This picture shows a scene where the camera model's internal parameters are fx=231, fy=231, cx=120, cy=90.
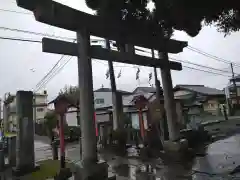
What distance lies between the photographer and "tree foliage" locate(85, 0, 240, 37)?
538 cm

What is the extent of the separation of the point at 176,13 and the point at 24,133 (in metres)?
8.46

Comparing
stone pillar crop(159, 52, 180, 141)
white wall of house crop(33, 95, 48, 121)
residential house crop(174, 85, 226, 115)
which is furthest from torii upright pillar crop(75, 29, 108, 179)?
white wall of house crop(33, 95, 48, 121)

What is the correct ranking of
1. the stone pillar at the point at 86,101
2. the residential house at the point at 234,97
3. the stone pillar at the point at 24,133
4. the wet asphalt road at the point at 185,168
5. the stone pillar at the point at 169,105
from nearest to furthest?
the stone pillar at the point at 86,101, the wet asphalt road at the point at 185,168, the stone pillar at the point at 169,105, the stone pillar at the point at 24,133, the residential house at the point at 234,97

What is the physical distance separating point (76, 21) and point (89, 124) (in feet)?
10.5

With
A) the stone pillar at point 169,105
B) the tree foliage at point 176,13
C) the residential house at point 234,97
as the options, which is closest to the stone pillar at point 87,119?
the tree foliage at point 176,13

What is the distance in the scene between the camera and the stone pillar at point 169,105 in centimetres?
1021

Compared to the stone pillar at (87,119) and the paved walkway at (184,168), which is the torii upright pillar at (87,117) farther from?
the paved walkway at (184,168)

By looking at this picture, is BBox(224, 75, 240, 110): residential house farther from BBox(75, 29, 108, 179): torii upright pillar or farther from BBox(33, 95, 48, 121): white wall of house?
BBox(33, 95, 48, 121): white wall of house

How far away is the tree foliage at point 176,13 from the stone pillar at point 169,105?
2.87m

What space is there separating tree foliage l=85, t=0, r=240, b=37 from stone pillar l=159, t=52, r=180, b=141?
2867 mm

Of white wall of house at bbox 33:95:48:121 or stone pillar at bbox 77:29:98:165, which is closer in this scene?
stone pillar at bbox 77:29:98:165

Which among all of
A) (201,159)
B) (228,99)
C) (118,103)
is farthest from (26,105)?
(228,99)

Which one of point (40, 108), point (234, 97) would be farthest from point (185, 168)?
point (40, 108)

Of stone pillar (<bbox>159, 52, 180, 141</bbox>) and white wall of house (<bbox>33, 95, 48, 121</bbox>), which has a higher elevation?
white wall of house (<bbox>33, 95, 48, 121</bbox>)
